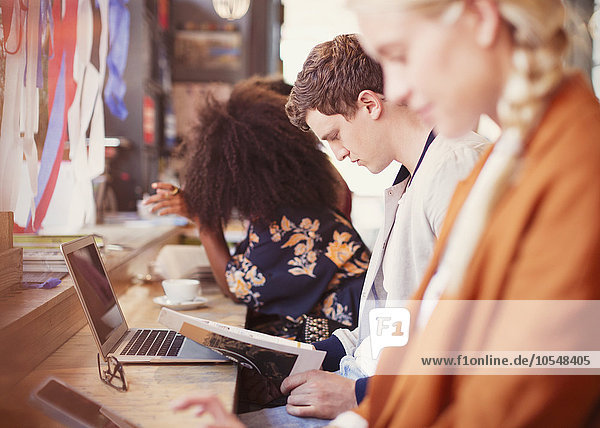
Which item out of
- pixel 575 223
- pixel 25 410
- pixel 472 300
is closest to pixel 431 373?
pixel 472 300

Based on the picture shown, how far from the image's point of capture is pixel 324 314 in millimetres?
1723

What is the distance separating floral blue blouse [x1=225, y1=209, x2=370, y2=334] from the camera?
5.58ft

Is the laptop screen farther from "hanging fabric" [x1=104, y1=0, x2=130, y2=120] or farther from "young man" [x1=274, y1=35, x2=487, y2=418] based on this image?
"hanging fabric" [x1=104, y1=0, x2=130, y2=120]

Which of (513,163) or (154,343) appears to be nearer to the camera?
(513,163)

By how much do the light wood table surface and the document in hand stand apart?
6 centimetres

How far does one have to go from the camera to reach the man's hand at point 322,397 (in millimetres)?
1106

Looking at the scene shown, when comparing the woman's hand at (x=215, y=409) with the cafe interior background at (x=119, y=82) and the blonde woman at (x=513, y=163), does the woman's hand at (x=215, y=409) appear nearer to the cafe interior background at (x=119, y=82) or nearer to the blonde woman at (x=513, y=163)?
the blonde woman at (x=513, y=163)

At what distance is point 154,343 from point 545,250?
1.03 meters

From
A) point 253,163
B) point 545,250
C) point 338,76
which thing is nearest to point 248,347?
point 338,76

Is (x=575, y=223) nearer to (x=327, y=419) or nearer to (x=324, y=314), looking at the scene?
(x=327, y=419)

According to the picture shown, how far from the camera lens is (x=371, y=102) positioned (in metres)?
1.21

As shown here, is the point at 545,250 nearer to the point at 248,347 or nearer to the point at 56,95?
the point at 248,347

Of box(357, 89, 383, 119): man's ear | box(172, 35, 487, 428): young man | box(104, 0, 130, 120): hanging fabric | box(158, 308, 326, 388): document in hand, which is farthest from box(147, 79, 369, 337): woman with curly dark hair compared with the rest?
box(104, 0, 130, 120): hanging fabric

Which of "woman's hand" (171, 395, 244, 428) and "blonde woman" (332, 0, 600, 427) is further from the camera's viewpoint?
"woman's hand" (171, 395, 244, 428)
